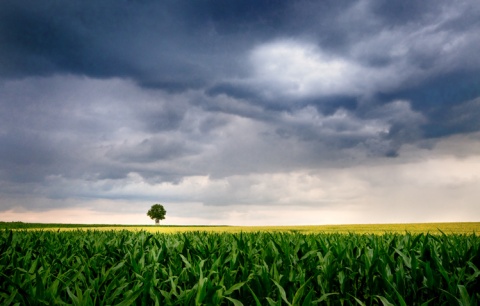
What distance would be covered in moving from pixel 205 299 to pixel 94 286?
1481 mm

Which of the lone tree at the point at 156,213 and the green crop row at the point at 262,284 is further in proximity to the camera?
the lone tree at the point at 156,213

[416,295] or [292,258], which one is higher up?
[292,258]

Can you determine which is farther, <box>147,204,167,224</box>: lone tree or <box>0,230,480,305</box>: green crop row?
<box>147,204,167,224</box>: lone tree

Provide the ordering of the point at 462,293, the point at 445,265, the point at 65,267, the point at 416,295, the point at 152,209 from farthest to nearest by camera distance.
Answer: the point at 152,209 → the point at 65,267 → the point at 445,265 → the point at 416,295 → the point at 462,293

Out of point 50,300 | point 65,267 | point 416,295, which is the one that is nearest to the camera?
point 50,300

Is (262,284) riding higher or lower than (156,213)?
lower

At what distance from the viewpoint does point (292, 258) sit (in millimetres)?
5711

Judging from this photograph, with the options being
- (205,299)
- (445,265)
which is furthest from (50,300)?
(445,265)

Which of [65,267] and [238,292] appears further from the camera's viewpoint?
[65,267]

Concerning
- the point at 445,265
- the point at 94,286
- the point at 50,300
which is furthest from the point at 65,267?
the point at 445,265

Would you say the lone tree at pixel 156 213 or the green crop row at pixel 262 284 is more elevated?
the lone tree at pixel 156 213

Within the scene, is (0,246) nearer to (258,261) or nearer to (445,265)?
(258,261)

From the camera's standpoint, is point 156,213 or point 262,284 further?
point 156,213

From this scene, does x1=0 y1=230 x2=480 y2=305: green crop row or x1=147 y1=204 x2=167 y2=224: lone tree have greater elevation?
x1=147 y1=204 x2=167 y2=224: lone tree
